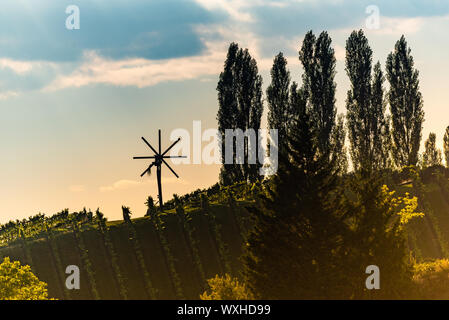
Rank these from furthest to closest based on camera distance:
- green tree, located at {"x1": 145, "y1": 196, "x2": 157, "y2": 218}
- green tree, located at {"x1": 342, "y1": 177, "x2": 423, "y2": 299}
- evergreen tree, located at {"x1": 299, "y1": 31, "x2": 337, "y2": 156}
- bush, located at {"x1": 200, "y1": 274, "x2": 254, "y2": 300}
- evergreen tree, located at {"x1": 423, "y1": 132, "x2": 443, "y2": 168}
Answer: evergreen tree, located at {"x1": 423, "y1": 132, "x2": 443, "y2": 168}, evergreen tree, located at {"x1": 299, "y1": 31, "x2": 337, "y2": 156}, green tree, located at {"x1": 145, "y1": 196, "x2": 157, "y2": 218}, bush, located at {"x1": 200, "y1": 274, "x2": 254, "y2": 300}, green tree, located at {"x1": 342, "y1": 177, "x2": 423, "y2": 299}

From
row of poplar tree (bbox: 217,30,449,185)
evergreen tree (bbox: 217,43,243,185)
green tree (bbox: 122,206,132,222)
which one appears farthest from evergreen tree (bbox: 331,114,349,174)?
green tree (bbox: 122,206,132,222)

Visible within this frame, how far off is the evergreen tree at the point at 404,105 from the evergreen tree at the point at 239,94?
18.5 meters

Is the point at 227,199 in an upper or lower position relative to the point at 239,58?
lower

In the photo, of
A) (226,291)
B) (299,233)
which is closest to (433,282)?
(299,233)

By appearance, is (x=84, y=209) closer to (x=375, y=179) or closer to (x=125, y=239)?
(x=125, y=239)

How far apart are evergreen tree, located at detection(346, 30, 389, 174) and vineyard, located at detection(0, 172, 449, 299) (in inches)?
355

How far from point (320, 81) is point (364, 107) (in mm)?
7174

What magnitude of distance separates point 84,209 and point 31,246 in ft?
27.9

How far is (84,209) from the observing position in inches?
2598

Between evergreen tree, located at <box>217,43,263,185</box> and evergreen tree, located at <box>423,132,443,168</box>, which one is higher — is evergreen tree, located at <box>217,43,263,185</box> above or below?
above

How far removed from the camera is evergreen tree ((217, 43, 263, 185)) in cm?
7200

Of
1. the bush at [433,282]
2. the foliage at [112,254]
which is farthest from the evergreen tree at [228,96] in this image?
the bush at [433,282]

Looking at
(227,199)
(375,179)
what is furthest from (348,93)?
(375,179)

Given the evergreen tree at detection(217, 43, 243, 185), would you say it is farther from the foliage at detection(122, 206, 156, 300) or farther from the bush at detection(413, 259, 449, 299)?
the bush at detection(413, 259, 449, 299)
